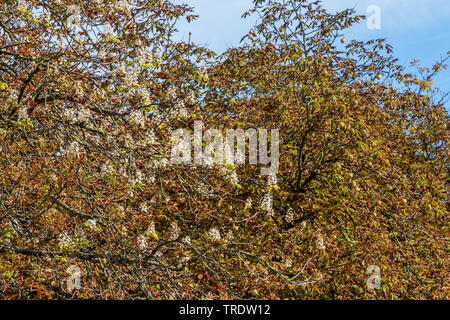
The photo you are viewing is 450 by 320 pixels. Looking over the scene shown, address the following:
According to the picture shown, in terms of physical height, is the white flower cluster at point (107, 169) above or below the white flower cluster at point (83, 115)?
below

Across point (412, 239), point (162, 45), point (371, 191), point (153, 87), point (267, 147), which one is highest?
point (162, 45)

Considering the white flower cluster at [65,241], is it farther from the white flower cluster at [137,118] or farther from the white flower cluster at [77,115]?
the white flower cluster at [137,118]

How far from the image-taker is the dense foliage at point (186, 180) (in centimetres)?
490

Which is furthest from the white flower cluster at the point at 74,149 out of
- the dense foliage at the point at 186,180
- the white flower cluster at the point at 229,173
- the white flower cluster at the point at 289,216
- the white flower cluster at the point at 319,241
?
the white flower cluster at the point at 319,241

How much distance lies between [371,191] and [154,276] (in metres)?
3.55

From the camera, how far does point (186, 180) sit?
668 cm

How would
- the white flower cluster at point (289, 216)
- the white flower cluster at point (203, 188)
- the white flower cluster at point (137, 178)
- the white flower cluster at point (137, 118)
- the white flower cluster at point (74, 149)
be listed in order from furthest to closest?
the white flower cluster at point (289, 216) → the white flower cluster at point (203, 188) → the white flower cluster at point (137, 178) → the white flower cluster at point (137, 118) → the white flower cluster at point (74, 149)

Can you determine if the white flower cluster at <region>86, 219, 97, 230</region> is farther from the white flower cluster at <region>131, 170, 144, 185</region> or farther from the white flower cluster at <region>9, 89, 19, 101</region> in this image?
the white flower cluster at <region>9, 89, 19, 101</region>

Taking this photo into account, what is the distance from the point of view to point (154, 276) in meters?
4.97

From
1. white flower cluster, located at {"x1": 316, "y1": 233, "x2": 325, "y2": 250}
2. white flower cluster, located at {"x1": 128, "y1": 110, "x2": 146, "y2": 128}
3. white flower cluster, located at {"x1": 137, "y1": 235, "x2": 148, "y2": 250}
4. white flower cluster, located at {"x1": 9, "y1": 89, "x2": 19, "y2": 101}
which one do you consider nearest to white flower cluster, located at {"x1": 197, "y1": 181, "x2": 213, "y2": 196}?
white flower cluster, located at {"x1": 137, "y1": 235, "x2": 148, "y2": 250}

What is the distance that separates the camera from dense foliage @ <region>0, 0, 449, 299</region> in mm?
Answer: 4898

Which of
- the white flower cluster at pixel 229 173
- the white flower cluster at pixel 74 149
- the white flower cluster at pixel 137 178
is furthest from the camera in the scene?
the white flower cluster at pixel 229 173
